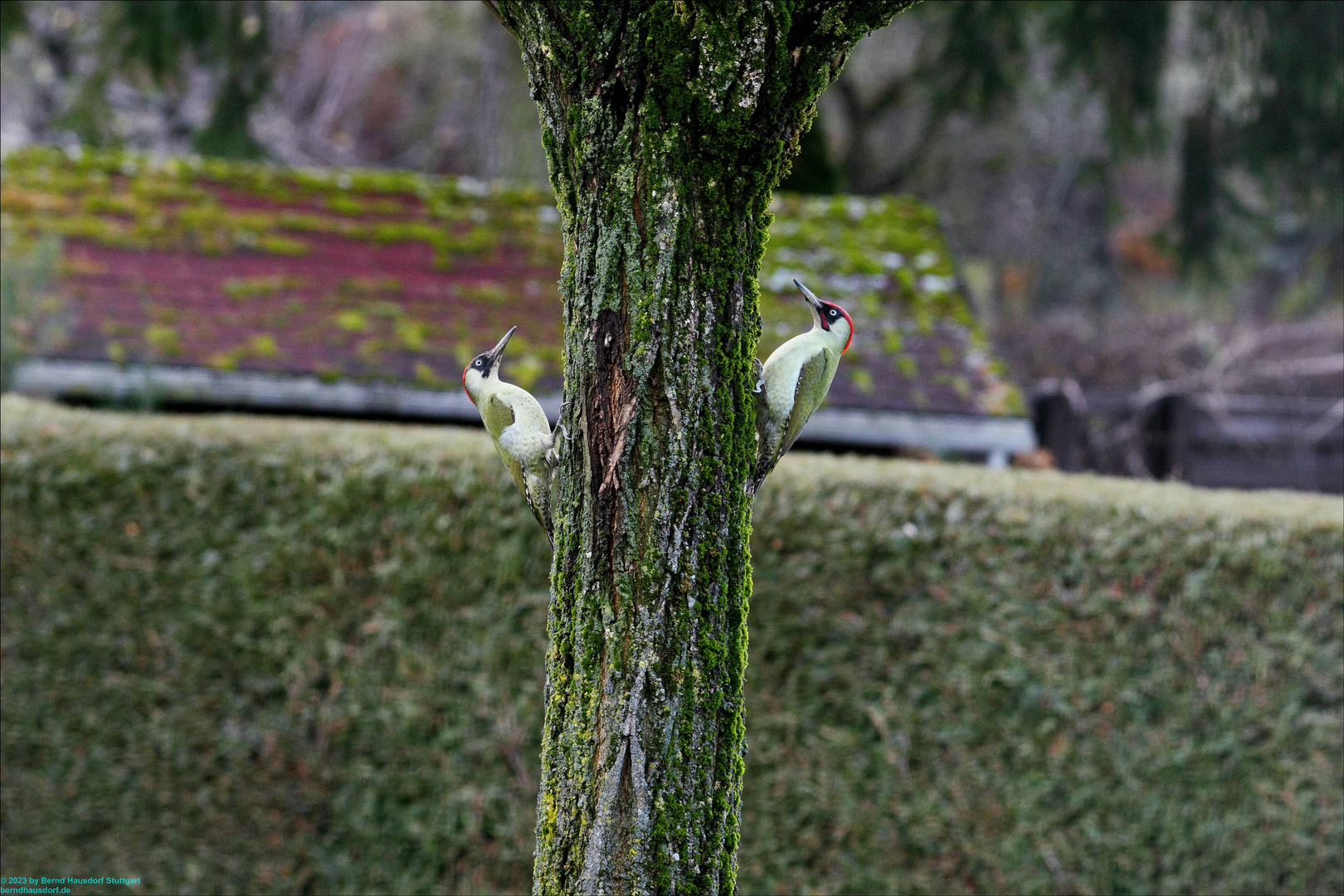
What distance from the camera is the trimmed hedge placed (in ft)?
12.7

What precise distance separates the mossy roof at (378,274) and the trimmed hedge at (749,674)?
2232 millimetres

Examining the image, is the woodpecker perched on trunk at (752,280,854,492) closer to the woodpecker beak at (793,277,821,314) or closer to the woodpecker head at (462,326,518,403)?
the woodpecker beak at (793,277,821,314)

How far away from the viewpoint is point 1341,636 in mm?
3842

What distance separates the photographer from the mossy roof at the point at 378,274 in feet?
21.3

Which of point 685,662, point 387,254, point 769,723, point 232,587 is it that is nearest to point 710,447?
point 685,662

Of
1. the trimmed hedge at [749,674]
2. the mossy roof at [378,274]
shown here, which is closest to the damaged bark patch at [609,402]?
the trimmed hedge at [749,674]

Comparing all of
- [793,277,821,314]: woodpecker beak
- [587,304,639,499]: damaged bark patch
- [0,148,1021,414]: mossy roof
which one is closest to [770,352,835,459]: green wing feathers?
[793,277,821,314]: woodpecker beak

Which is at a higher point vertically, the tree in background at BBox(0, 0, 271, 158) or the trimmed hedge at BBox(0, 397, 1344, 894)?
the tree in background at BBox(0, 0, 271, 158)

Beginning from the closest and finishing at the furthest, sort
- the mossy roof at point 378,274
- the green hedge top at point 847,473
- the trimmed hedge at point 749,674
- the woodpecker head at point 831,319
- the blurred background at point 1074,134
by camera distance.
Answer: the woodpecker head at point 831,319 < the trimmed hedge at point 749,674 < the green hedge top at point 847,473 < the mossy roof at point 378,274 < the blurred background at point 1074,134

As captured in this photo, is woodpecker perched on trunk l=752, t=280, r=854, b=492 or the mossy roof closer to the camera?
woodpecker perched on trunk l=752, t=280, r=854, b=492

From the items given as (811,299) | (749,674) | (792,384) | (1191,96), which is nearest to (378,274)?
(749,674)

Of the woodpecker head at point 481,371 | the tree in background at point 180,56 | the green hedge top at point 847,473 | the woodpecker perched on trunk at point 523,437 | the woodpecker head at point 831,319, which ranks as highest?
the tree in background at point 180,56

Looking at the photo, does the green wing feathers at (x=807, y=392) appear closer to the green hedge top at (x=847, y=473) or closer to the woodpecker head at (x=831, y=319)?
the woodpecker head at (x=831, y=319)

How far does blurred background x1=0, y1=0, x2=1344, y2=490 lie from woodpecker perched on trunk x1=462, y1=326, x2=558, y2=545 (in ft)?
20.3
